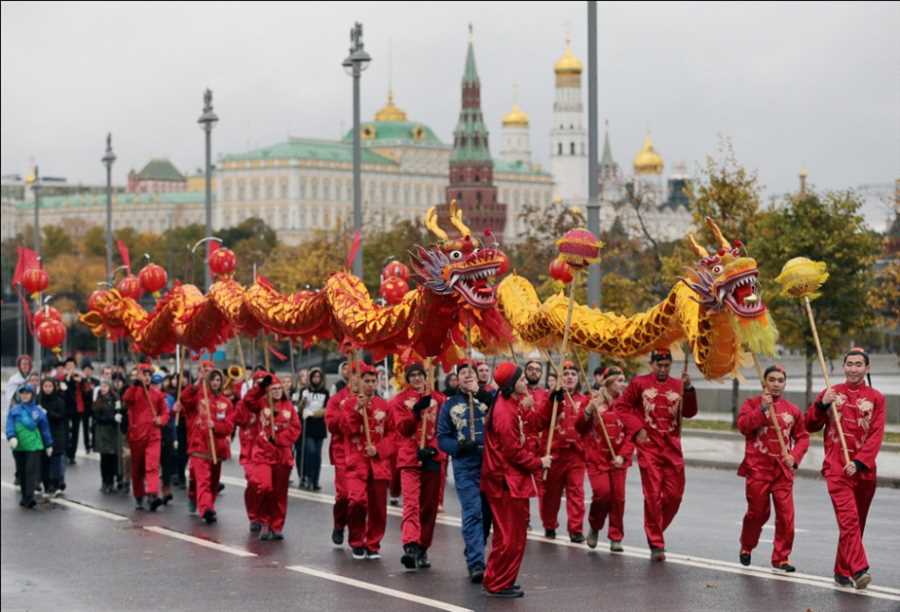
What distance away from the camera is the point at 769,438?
1511 centimetres

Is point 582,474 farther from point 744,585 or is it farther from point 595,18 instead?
point 595,18

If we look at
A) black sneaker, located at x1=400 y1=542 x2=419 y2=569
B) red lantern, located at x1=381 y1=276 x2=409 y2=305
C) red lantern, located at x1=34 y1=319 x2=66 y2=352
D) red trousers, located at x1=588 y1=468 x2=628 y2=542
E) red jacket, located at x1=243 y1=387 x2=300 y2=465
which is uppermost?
red lantern, located at x1=381 y1=276 x2=409 y2=305

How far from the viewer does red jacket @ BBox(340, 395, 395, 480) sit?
16.8 meters

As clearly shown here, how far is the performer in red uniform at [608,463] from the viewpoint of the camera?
1667 centimetres

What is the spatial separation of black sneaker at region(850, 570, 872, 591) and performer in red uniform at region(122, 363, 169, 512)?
32.0 ft

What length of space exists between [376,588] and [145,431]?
729cm

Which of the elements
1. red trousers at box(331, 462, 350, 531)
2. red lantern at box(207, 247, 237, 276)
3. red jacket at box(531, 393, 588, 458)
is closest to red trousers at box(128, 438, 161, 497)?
red lantern at box(207, 247, 237, 276)

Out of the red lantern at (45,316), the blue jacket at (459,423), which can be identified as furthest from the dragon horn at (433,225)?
the red lantern at (45,316)

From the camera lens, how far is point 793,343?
3322 cm

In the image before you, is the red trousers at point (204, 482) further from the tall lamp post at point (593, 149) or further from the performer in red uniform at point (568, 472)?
the tall lamp post at point (593, 149)

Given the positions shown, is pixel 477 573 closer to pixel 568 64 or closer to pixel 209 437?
pixel 209 437

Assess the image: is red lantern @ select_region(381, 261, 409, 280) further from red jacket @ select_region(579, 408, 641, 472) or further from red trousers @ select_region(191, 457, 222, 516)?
red trousers @ select_region(191, 457, 222, 516)

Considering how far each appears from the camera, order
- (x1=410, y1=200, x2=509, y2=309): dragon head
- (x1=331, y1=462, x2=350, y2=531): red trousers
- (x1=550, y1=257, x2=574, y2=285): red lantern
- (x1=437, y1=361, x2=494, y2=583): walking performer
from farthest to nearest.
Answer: (x1=550, y1=257, x2=574, y2=285): red lantern < (x1=331, y1=462, x2=350, y2=531): red trousers < (x1=437, y1=361, x2=494, y2=583): walking performer < (x1=410, y1=200, x2=509, y2=309): dragon head

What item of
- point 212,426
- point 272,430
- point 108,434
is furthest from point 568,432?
point 108,434
